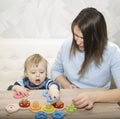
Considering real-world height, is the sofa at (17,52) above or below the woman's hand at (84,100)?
above

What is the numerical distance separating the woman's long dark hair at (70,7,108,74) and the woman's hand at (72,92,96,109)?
0.35 metres

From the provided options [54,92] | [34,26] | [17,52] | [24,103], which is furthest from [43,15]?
[24,103]

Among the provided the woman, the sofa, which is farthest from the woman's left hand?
the sofa

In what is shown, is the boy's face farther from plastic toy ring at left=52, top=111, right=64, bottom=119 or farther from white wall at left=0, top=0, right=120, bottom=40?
white wall at left=0, top=0, right=120, bottom=40

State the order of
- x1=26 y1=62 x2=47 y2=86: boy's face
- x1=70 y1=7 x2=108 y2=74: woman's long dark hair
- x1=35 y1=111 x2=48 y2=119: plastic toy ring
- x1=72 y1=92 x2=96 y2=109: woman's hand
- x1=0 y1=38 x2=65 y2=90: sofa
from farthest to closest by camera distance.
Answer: x1=0 y1=38 x2=65 y2=90: sofa < x1=26 y1=62 x2=47 y2=86: boy's face < x1=70 y1=7 x2=108 y2=74: woman's long dark hair < x1=72 y1=92 x2=96 y2=109: woman's hand < x1=35 y1=111 x2=48 y2=119: plastic toy ring

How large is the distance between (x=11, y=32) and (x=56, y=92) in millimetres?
1037

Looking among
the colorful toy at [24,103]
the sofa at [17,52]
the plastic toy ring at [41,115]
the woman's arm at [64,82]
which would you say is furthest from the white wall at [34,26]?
the plastic toy ring at [41,115]

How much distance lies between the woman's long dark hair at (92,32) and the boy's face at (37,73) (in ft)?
0.84

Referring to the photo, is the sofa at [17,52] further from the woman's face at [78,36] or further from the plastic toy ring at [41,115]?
the plastic toy ring at [41,115]

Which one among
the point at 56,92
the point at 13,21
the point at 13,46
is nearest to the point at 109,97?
the point at 56,92

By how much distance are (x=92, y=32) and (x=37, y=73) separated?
0.43 metres

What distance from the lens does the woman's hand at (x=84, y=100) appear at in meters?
1.31

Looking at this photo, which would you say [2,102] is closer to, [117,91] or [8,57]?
[117,91]

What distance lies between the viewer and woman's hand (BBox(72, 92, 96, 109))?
1309mm
